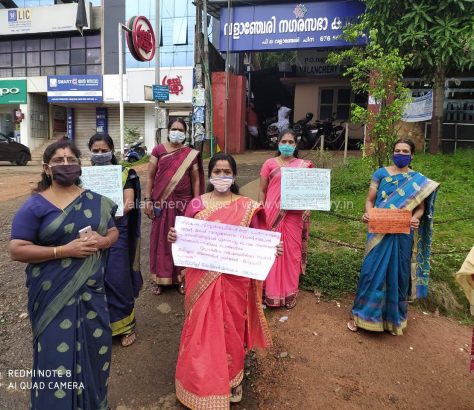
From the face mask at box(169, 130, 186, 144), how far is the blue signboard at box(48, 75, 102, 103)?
1716 centimetres

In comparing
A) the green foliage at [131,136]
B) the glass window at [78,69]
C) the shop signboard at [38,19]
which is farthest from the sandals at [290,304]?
the shop signboard at [38,19]

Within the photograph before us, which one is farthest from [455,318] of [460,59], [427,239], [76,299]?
[460,59]

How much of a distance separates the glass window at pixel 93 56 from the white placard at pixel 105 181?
19286mm

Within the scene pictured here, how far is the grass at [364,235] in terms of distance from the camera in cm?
429

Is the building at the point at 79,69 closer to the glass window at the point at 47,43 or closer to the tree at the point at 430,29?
the glass window at the point at 47,43

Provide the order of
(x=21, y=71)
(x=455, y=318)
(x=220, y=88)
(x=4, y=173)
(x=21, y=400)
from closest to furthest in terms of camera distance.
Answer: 1. (x=21, y=400)
2. (x=455, y=318)
3. (x=4, y=173)
4. (x=220, y=88)
5. (x=21, y=71)

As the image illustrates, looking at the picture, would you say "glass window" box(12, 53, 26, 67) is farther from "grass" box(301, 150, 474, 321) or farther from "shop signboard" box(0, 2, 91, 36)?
"grass" box(301, 150, 474, 321)

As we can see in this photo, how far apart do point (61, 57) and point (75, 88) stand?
97.3 inches

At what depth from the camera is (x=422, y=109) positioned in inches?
428

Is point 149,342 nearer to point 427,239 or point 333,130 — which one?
point 427,239

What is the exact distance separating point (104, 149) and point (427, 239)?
2823 mm

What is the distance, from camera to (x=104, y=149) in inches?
119

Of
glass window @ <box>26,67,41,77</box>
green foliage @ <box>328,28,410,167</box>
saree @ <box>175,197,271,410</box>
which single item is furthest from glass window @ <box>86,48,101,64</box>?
saree @ <box>175,197,271,410</box>

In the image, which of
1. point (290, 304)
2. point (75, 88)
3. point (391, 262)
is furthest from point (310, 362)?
point (75, 88)
